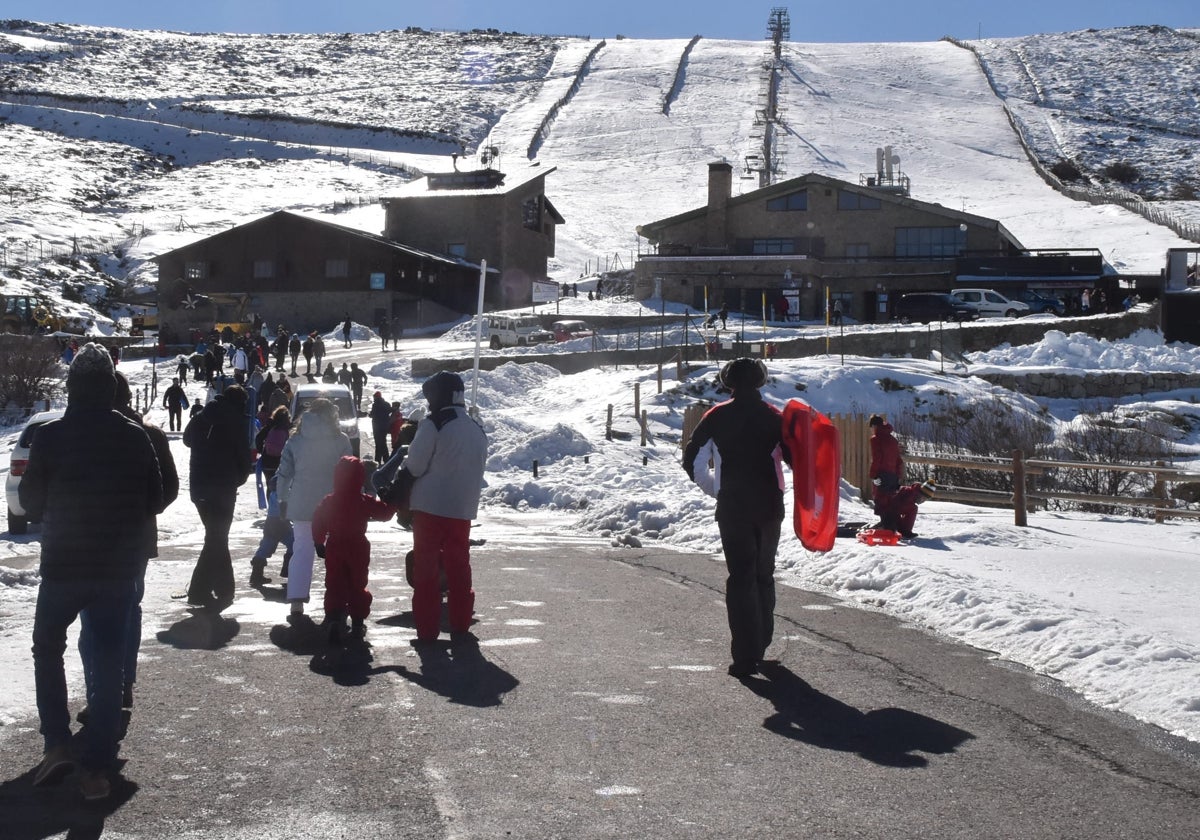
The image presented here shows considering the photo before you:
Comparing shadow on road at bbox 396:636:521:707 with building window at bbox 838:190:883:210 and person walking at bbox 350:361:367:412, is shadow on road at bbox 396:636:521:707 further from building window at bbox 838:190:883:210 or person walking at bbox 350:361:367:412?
building window at bbox 838:190:883:210

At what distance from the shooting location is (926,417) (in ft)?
111

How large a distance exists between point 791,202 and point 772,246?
2229mm

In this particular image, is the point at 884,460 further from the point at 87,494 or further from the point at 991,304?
the point at 991,304

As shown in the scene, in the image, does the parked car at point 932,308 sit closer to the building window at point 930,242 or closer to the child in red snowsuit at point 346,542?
the building window at point 930,242

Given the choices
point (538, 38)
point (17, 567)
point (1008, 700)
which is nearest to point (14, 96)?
point (538, 38)

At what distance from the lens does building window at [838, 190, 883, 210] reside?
2356 inches

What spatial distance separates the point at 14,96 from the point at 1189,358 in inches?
4391

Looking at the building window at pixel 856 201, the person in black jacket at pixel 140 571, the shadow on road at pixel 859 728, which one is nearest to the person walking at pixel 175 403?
the person in black jacket at pixel 140 571

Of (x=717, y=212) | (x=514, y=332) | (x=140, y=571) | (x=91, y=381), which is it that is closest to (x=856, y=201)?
(x=717, y=212)

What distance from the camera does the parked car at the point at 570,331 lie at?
159 ft

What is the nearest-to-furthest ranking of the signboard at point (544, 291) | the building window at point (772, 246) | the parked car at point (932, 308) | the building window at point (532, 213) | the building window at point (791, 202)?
the parked car at point (932, 308) < the signboard at point (544, 291) < the building window at point (791, 202) < the building window at point (772, 246) < the building window at point (532, 213)

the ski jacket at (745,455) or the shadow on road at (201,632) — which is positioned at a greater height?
the ski jacket at (745,455)

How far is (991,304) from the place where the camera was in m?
50.4

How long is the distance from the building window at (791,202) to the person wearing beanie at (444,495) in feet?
175
